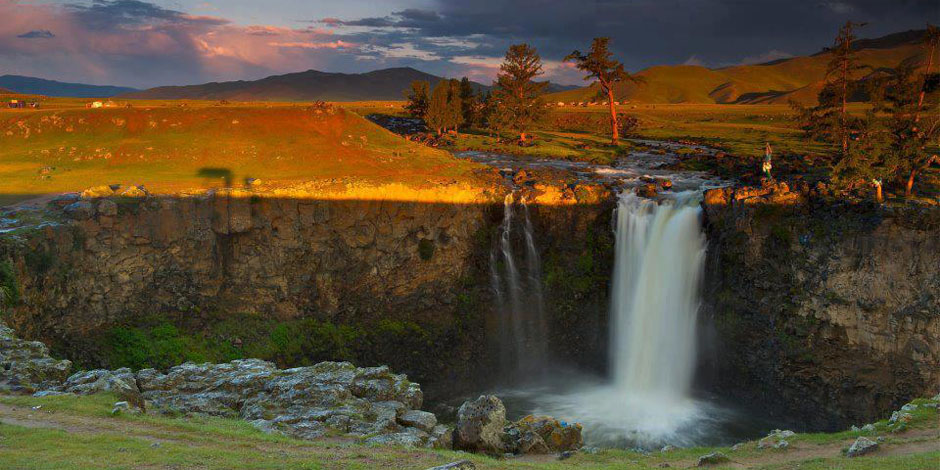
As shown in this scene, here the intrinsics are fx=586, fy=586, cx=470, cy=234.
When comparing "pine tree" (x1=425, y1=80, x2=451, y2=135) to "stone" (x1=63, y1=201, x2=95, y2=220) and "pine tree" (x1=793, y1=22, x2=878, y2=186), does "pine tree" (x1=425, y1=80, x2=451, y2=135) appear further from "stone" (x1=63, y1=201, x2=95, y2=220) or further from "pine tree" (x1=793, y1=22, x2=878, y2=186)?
"stone" (x1=63, y1=201, x2=95, y2=220)

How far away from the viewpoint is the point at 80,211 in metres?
31.8

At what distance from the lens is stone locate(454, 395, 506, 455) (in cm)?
1859

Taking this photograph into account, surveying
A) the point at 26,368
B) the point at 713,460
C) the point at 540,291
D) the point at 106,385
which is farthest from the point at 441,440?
the point at 540,291

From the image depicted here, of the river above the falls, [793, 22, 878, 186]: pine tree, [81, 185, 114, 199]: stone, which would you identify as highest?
[793, 22, 878, 186]: pine tree

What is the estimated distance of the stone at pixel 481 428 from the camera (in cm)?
1859

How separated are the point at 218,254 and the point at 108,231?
5.91 meters

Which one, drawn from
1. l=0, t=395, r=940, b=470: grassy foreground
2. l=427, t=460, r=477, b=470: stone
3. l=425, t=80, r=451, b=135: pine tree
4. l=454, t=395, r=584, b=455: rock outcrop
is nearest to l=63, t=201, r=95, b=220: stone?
l=0, t=395, r=940, b=470: grassy foreground

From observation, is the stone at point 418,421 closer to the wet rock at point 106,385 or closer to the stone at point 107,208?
the wet rock at point 106,385

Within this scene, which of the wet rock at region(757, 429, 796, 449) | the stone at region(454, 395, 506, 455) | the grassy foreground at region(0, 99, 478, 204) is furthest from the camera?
the grassy foreground at region(0, 99, 478, 204)

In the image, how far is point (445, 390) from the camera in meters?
38.9

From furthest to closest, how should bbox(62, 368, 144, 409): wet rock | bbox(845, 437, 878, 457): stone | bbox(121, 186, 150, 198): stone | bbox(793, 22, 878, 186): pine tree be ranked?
bbox(793, 22, 878, 186): pine tree → bbox(121, 186, 150, 198): stone → bbox(62, 368, 144, 409): wet rock → bbox(845, 437, 878, 457): stone

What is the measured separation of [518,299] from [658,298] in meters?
9.72

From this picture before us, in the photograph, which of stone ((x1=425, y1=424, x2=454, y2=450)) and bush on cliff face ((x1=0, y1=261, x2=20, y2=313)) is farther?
bush on cliff face ((x1=0, y1=261, x2=20, y2=313))

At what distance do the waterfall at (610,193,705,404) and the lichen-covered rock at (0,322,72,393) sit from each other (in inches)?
1182
